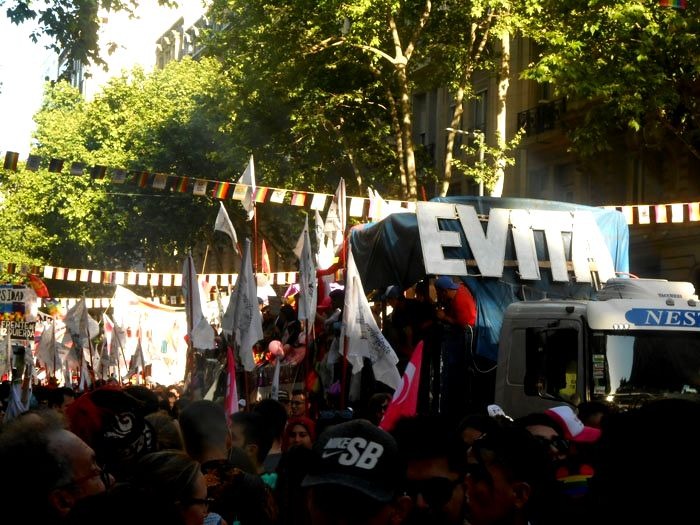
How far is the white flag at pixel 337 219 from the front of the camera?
571 inches

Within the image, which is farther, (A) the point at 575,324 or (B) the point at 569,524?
(A) the point at 575,324

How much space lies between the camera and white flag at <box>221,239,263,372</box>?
38.0 ft

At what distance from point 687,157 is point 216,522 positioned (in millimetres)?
24074

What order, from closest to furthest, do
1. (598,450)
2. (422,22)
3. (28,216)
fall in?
(598,450)
(422,22)
(28,216)

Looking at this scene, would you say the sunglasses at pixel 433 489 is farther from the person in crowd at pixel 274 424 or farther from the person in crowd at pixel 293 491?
the person in crowd at pixel 274 424

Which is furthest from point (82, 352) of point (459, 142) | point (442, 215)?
point (459, 142)

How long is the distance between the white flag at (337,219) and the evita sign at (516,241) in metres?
2.25

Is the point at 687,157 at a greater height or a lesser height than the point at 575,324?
greater

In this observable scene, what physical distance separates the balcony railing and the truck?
739 inches

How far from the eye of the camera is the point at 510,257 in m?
12.5

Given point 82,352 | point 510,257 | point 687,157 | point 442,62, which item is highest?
point 442,62

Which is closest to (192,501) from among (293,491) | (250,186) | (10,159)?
(293,491)

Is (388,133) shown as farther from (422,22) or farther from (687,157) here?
(687,157)

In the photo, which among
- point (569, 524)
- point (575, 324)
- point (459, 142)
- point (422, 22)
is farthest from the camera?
point (459, 142)
